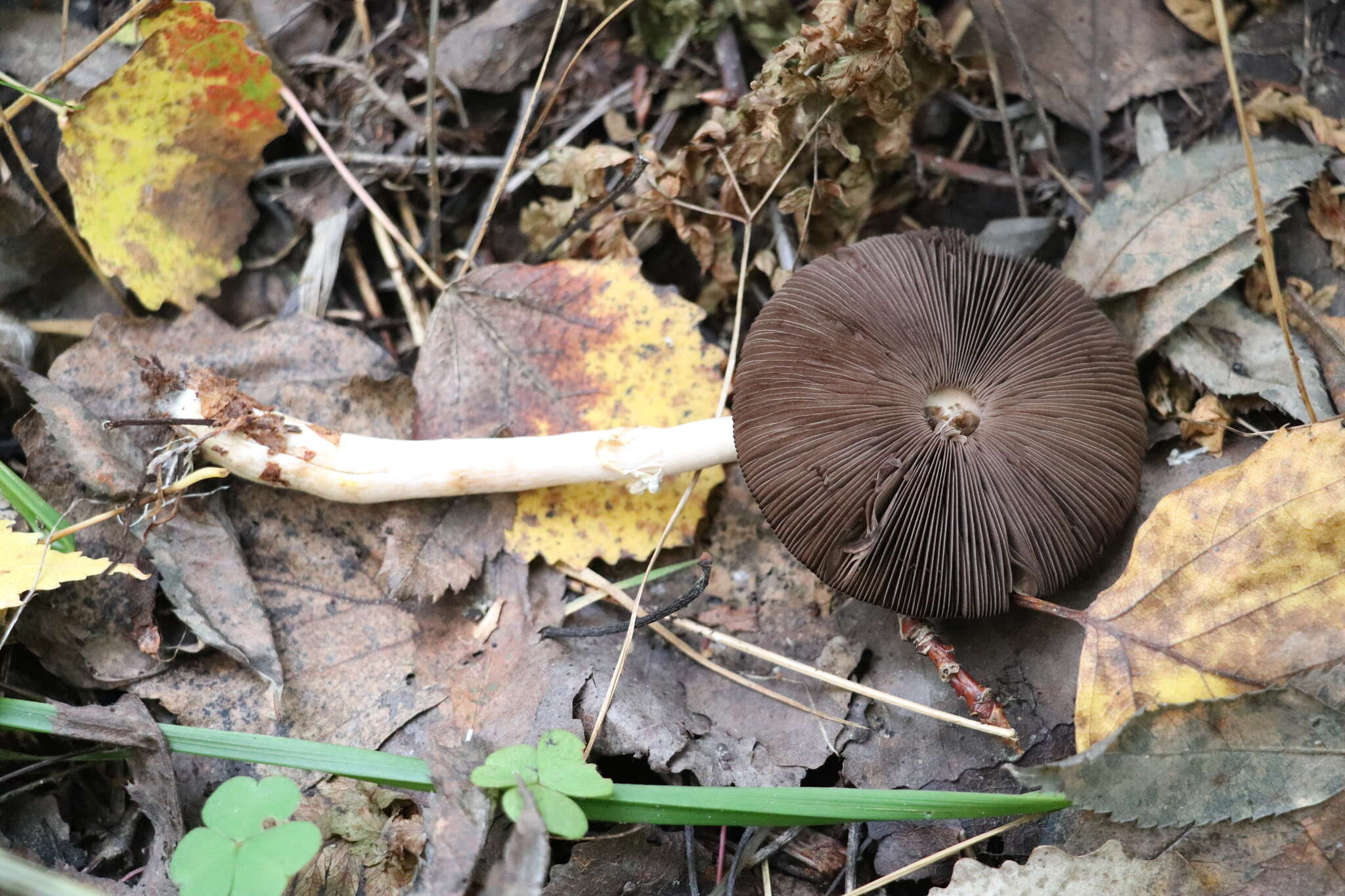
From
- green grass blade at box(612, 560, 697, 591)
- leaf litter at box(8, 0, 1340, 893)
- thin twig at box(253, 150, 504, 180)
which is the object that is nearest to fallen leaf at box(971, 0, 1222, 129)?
leaf litter at box(8, 0, 1340, 893)

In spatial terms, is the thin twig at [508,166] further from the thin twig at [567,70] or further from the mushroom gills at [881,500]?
the mushroom gills at [881,500]

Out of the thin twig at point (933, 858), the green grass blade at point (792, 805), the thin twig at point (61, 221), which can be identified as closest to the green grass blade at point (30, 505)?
the thin twig at point (61, 221)

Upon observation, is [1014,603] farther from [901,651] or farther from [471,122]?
[471,122]

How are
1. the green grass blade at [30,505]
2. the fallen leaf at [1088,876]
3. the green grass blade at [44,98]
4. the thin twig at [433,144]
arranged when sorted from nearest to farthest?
1. the fallen leaf at [1088,876]
2. the green grass blade at [30,505]
3. the green grass blade at [44,98]
4. the thin twig at [433,144]

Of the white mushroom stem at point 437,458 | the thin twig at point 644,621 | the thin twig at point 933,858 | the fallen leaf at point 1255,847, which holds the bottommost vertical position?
the thin twig at point 933,858

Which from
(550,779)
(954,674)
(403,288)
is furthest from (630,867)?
(403,288)

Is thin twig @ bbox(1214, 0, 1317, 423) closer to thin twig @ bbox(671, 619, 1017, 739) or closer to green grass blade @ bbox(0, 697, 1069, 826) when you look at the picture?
thin twig @ bbox(671, 619, 1017, 739)

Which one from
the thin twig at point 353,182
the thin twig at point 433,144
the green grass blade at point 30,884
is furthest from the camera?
the thin twig at point 353,182

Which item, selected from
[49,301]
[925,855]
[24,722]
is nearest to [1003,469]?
[925,855]

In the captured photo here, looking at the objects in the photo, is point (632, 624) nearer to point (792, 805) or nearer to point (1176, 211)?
point (792, 805)
